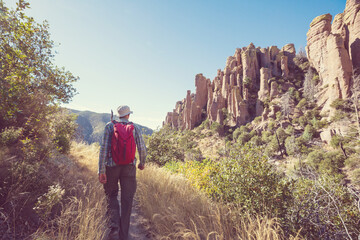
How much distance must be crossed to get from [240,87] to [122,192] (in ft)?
216

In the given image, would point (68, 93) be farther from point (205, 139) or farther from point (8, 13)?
point (205, 139)

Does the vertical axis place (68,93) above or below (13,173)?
above

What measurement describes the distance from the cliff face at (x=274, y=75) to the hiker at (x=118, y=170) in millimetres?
46606

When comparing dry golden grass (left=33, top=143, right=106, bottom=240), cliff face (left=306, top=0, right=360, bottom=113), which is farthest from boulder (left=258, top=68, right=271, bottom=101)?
dry golden grass (left=33, top=143, right=106, bottom=240)

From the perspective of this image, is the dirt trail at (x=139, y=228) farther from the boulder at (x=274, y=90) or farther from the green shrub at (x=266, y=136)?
the boulder at (x=274, y=90)

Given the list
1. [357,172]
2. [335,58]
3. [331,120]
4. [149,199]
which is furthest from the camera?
[335,58]

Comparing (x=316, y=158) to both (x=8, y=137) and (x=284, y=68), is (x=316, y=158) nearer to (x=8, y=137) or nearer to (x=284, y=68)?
(x=8, y=137)

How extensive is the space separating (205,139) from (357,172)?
3665 centimetres

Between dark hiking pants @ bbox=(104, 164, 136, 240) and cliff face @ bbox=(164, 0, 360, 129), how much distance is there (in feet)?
153

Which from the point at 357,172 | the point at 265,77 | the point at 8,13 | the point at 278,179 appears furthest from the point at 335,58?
the point at 8,13

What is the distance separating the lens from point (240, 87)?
2437 inches

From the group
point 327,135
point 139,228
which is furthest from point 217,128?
point 139,228

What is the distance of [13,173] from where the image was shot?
2.52 meters

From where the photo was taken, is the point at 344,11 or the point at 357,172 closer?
the point at 357,172
